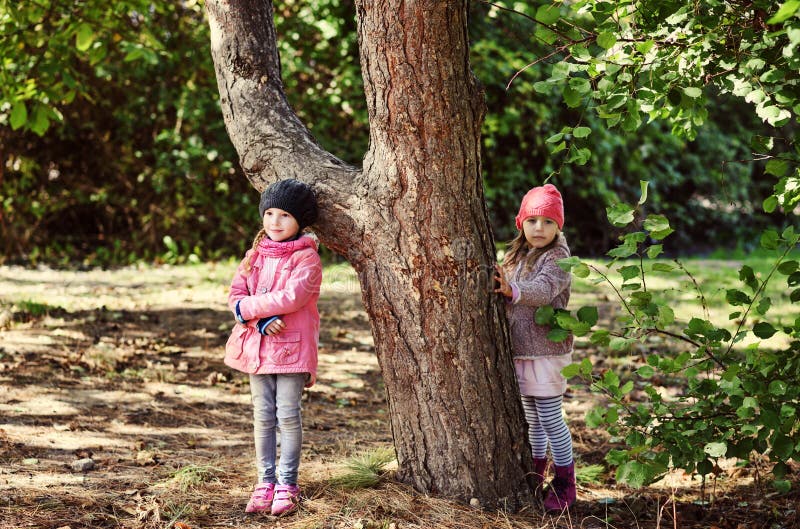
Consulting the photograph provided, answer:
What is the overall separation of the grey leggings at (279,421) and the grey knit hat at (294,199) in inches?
26.9

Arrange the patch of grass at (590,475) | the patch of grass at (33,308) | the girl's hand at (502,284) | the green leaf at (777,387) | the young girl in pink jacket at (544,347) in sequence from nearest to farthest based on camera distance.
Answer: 1. the green leaf at (777,387)
2. the girl's hand at (502,284)
3. the young girl in pink jacket at (544,347)
4. the patch of grass at (590,475)
5. the patch of grass at (33,308)

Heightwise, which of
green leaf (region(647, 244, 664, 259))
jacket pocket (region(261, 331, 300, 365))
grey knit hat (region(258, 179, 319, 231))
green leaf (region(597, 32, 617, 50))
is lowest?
jacket pocket (region(261, 331, 300, 365))

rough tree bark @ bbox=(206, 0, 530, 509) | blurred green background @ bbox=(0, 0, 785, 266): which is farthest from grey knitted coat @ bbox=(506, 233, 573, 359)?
blurred green background @ bbox=(0, 0, 785, 266)

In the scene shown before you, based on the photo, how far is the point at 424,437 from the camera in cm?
340

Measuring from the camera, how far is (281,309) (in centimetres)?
334

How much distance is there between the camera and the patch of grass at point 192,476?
12.0 ft

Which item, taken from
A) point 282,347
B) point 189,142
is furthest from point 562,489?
point 189,142

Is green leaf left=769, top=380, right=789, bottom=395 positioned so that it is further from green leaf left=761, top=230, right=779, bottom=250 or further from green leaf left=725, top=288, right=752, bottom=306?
green leaf left=761, top=230, right=779, bottom=250

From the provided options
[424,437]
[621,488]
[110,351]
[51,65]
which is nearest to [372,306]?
[424,437]

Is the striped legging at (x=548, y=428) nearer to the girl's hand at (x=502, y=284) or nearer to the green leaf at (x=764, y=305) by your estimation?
the girl's hand at (x=502, y=284)

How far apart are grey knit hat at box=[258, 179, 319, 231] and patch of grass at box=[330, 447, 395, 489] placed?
3.76 feet

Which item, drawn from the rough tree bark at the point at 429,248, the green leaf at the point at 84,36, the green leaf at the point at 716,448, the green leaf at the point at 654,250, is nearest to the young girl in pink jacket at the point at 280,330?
the rough tree bark at the point at 429,248

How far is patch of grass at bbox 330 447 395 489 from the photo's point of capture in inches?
140

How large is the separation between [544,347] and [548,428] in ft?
1.24
